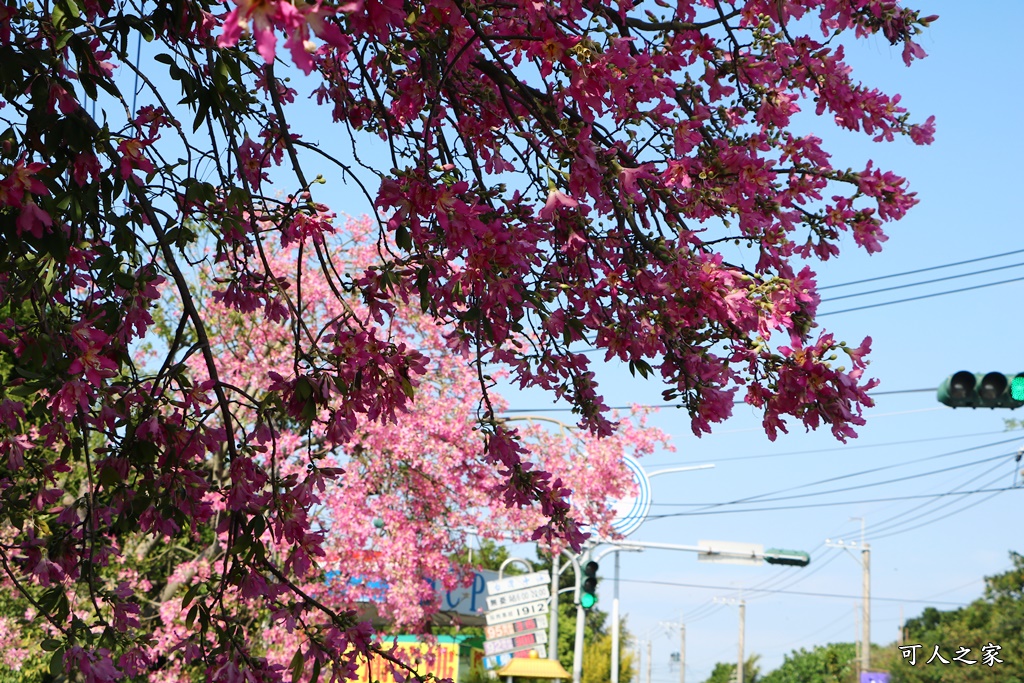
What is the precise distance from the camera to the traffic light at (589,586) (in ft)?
63.1

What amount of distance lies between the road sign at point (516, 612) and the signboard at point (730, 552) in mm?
8548

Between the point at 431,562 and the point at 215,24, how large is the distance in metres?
12.2

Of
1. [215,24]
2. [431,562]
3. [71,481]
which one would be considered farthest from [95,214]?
[431,562]

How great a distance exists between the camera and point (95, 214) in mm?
3703

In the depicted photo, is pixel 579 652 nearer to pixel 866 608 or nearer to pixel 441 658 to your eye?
pixel 441 658

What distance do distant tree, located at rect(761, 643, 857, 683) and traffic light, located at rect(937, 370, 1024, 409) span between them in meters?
55.9

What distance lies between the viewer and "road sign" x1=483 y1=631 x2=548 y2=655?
717 inches

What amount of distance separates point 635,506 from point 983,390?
11.9 metres

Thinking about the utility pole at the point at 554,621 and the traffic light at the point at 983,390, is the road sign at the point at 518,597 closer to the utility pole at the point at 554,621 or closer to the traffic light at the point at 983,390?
the utility pole at the point at 554,621

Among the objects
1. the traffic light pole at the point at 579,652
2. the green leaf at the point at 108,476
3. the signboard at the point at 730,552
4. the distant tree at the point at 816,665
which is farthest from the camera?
the distant tree at the point at 816,665

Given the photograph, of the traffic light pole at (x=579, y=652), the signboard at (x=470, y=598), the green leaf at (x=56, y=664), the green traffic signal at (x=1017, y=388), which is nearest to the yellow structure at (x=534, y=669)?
the traffic light pole at (x=579, y=652)

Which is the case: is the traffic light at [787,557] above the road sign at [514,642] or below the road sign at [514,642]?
above

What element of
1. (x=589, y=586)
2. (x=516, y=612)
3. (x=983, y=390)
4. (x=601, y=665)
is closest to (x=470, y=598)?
(x=589, y=586)

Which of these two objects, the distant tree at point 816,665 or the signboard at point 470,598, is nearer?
the signboard at point 470,598
